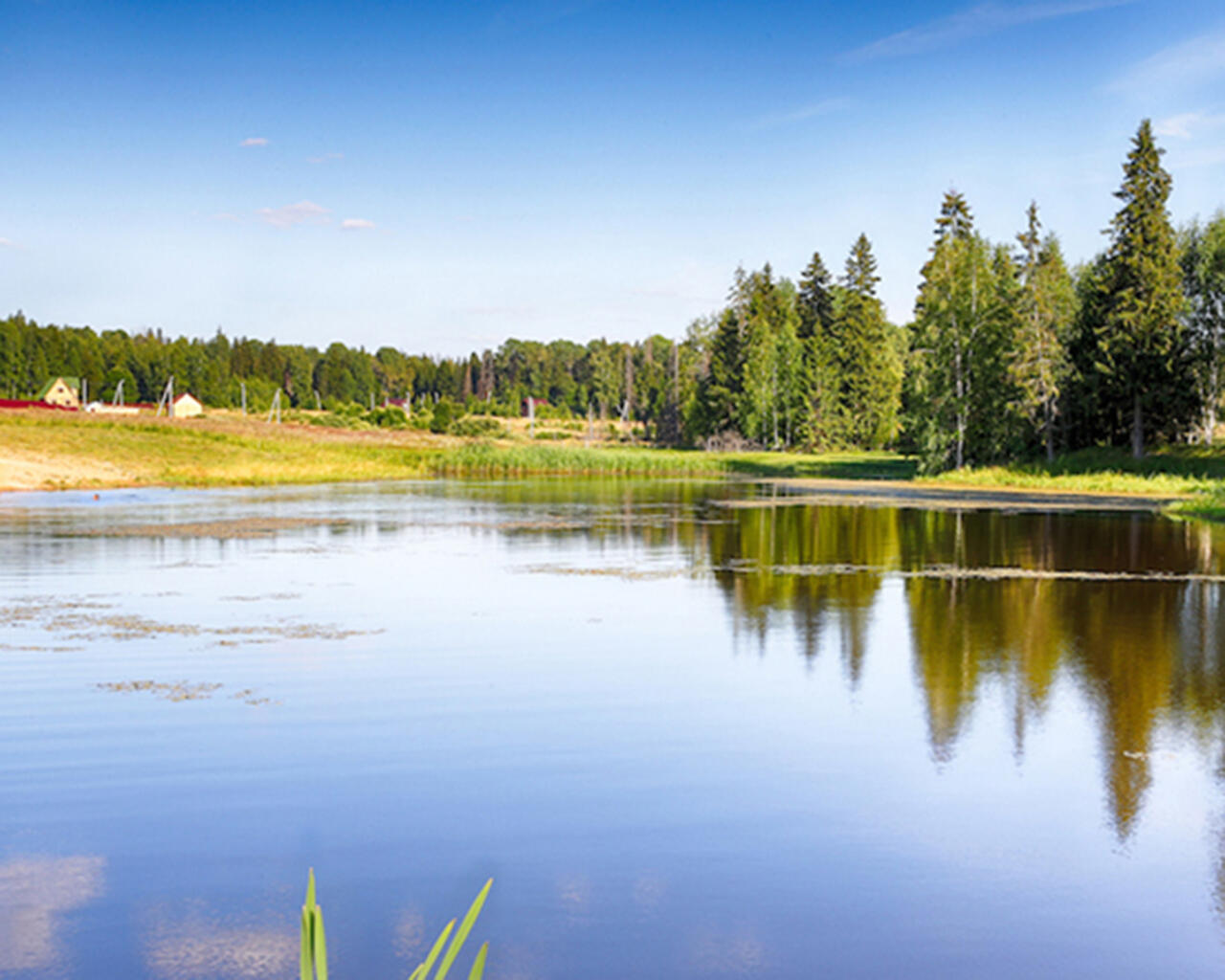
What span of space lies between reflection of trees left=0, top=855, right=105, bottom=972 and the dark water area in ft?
0.09

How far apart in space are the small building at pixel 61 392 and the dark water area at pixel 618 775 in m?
131

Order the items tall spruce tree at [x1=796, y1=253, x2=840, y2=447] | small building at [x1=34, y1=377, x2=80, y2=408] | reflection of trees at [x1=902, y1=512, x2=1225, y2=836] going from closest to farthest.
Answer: reflection of trees at [x1=902, y1=512, x2=1225, y2=836] < tall spruce tree at [x1=796, y1=253, x2=840, y2=447] < small building at [x1=34, y1=377, x2=80, y2=408]

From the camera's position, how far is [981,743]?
939 centimetres

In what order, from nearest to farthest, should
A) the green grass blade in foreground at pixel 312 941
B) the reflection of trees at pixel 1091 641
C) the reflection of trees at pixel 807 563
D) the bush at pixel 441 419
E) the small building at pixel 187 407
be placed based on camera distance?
the green grass blade in foreground at pixel 312 941
the reflection of trees at pixel 1091 641
the reflection of trees at pixel 807 563
the bush at pixel 441 419
the small building at pixel 187 407

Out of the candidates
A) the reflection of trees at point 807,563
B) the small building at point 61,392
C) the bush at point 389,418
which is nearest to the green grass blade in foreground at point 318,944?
the reflection of trees at point 807,563

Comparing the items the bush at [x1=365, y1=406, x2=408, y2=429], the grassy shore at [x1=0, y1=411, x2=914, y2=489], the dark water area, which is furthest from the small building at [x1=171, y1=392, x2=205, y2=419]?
the dark water area

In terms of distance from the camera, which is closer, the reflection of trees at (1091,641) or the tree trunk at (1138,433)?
the reflection of trees at (1091,641)

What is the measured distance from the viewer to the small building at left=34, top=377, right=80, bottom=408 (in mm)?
137000

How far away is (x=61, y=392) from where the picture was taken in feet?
458

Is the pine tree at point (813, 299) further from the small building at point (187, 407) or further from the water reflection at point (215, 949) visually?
the water reflection at point (215, 949)

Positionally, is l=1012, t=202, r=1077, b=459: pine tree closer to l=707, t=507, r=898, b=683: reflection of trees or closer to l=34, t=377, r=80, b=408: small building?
l=707, t=507, r=898, b=683: reflection of trees

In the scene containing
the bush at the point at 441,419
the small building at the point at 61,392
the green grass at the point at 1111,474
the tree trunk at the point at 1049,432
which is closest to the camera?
the green grass at the point at 1111,474

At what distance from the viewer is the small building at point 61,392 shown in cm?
13700

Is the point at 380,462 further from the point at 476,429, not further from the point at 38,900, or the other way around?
the point at 38,900
